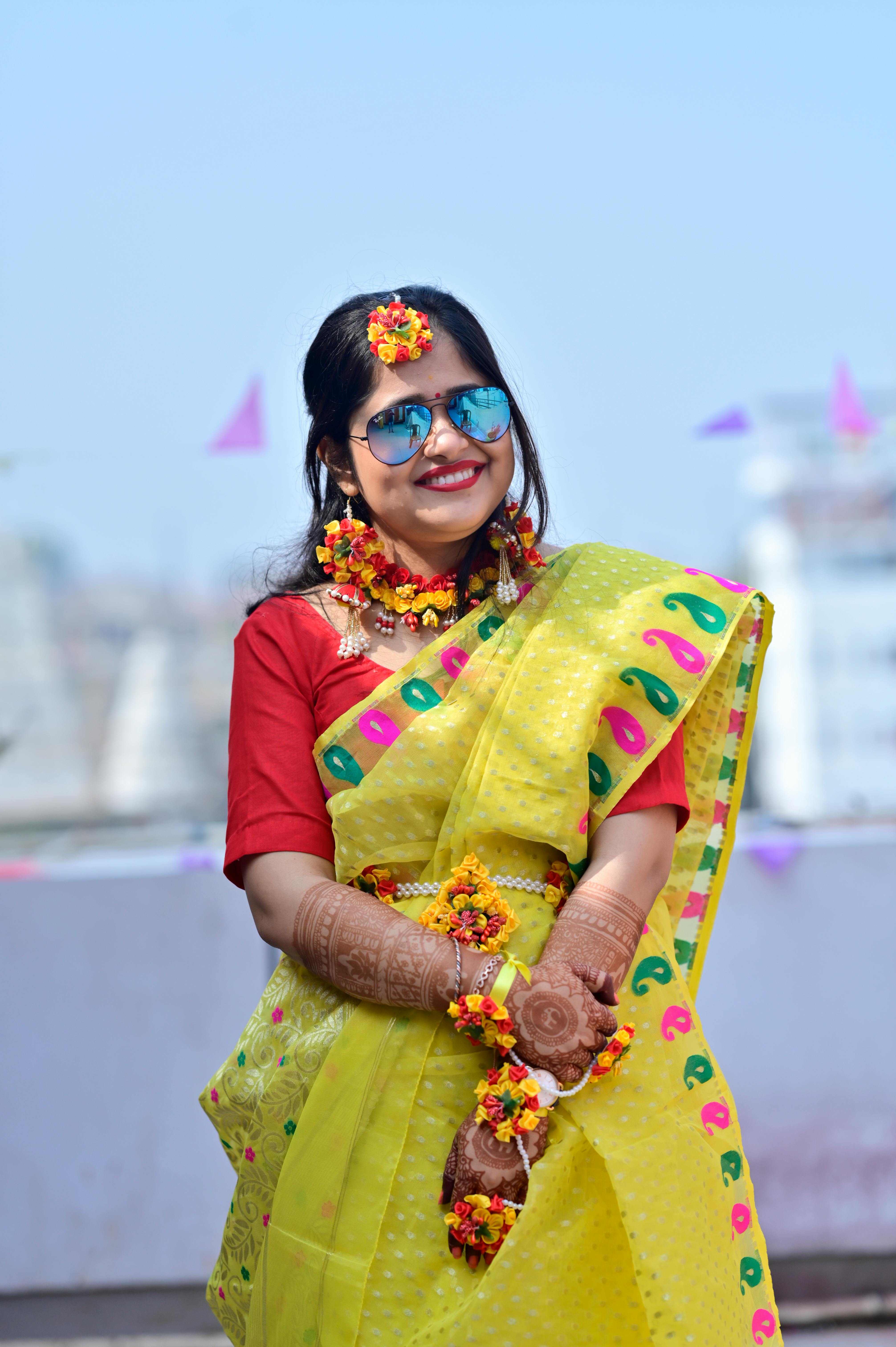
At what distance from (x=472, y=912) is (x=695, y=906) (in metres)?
0.54

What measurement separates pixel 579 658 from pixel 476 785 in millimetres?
211

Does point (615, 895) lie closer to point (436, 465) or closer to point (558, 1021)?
point (558, 1021)

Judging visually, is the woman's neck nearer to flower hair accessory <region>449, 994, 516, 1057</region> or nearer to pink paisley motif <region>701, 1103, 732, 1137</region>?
flower hair accessory <region>449, 994, 516, 1057</region>

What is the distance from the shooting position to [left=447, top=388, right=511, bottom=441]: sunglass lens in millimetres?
1438

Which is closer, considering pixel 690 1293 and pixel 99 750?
pixel 690 1293

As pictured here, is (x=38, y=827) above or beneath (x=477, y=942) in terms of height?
beneath

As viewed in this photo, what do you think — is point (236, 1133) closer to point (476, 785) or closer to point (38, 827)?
point (476, 785)

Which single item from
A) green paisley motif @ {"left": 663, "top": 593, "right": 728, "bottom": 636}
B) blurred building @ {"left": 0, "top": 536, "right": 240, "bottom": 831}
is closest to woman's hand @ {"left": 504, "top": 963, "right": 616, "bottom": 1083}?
green paisley motif @ {"left": 663, "top": 593, "right": 728, "bottom": 636}

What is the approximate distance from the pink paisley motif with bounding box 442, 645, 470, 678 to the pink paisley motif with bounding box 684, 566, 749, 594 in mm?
320

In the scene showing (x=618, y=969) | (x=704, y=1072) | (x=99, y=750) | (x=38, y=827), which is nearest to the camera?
(x=618, y=969)

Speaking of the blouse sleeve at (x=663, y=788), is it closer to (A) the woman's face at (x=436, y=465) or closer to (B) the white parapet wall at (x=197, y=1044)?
(A) the woman's face at (x=436, y=465)

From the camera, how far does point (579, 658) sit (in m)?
1.41

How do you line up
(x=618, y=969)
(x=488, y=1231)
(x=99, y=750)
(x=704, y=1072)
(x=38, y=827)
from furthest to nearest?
(x=99, y=750)
(x=38, y=827)
(x=704, y=1072)
(x=618, y=969)
(x=488, y=1231)

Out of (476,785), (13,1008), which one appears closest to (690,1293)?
(476,785)
